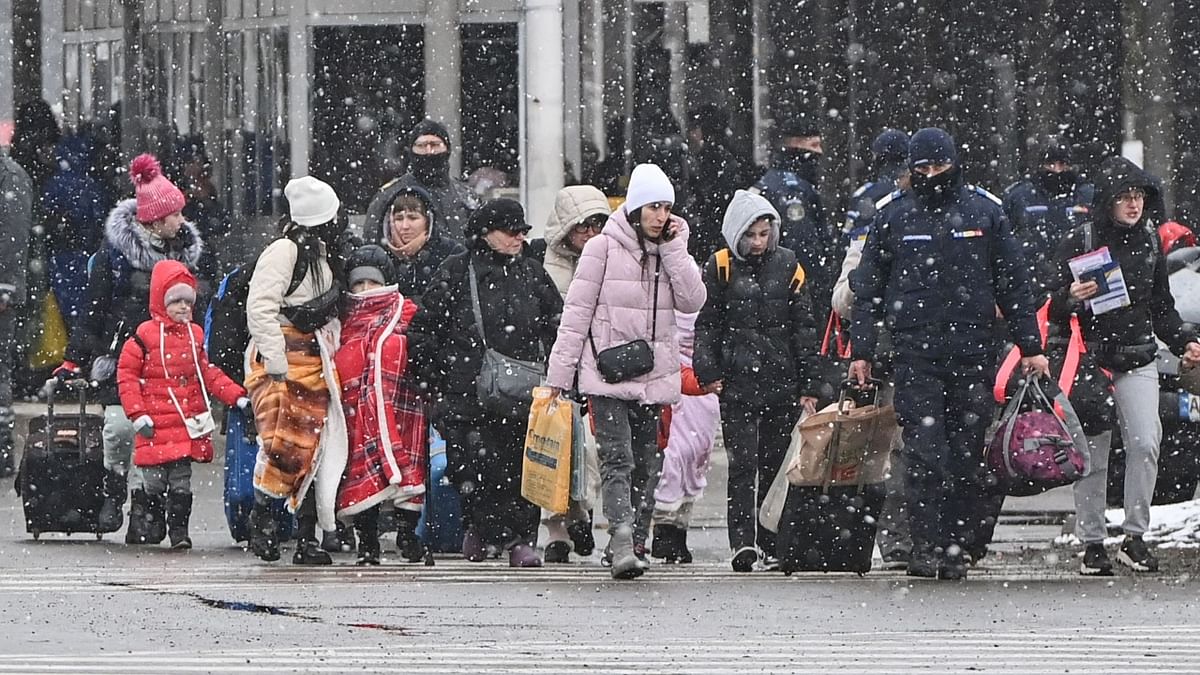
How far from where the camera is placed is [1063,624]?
1023cm

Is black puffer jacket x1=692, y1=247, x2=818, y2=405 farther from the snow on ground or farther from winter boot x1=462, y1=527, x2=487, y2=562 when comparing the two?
the snow on ground

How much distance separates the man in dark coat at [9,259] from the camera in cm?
1688

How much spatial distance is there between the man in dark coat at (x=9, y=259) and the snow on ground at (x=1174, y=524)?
248 inches

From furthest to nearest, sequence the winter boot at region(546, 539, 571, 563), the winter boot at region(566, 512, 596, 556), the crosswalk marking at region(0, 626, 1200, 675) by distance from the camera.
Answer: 1. the winter boot at region(566, 512, 596, 556)
2. the winter boot at region(546, 539, 571, 563)
3. the crosswalk marking at region(0, 626, 1200, 675)

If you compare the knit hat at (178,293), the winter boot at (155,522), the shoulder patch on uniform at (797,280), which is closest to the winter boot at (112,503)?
the winter boot at (155,522)

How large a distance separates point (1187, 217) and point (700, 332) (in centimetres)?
837

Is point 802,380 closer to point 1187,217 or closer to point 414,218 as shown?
point 414,218

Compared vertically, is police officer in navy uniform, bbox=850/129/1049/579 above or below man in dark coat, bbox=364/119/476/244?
below

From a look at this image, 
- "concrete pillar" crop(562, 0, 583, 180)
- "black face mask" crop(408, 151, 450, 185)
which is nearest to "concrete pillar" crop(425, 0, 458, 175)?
"concrete pillar" crop(562, 0, 583, 180)

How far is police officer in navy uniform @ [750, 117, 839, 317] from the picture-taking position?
14.8 m

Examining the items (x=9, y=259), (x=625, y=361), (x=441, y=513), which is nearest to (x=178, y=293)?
(x=441, y=513)

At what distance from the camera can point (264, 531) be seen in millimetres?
13141

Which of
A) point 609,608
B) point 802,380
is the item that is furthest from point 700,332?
point 609,608

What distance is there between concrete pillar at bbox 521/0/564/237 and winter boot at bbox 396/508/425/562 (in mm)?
5929
